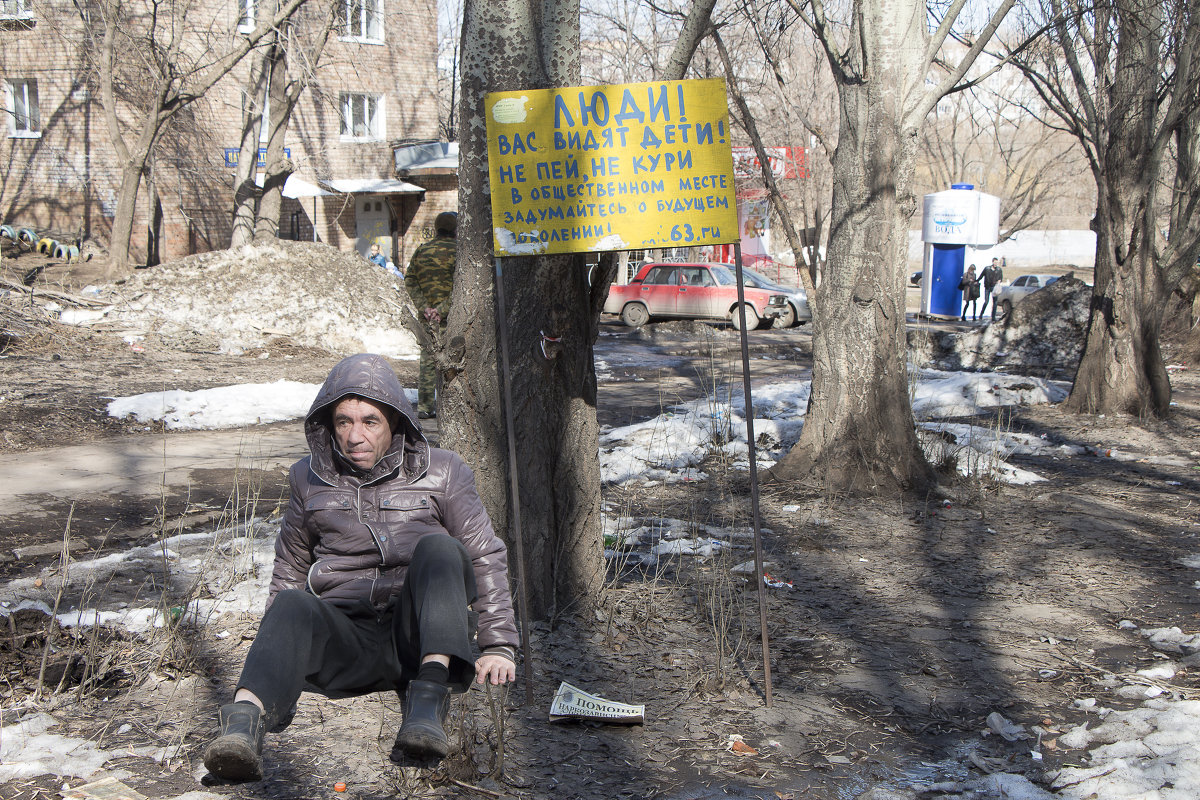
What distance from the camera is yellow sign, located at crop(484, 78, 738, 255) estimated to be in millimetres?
3746

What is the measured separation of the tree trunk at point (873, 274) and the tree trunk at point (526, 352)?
10.4 feet

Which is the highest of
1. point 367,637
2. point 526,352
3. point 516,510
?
point 526,352

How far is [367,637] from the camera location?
10.1 feet

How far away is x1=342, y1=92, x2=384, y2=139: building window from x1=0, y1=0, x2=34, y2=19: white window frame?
337 inches

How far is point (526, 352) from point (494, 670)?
1601 millimetres

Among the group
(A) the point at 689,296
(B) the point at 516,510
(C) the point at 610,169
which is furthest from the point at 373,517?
(A) the point at 689,296

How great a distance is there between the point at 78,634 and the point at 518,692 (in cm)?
170

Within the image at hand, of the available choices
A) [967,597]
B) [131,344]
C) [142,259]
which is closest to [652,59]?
[142,259]

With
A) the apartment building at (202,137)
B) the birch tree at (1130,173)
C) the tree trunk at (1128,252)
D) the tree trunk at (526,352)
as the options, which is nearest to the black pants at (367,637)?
the tree trunk at (526,352)

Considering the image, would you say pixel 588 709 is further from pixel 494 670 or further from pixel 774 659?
pixel 774 659

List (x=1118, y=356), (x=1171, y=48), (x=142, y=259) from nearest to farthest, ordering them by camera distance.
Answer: (x=1171, y=48)
(x=1118, y=356)
(x=142, y=259)

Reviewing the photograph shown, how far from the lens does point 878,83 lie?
6.91 meters

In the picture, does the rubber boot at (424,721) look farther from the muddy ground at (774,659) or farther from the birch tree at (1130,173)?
the birch tree at (1130,173)

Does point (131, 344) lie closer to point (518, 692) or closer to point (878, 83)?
point (878, 83)
